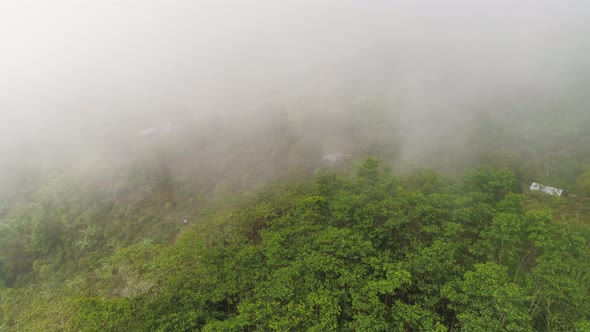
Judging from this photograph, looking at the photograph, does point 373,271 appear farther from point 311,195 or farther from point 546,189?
point 546,189

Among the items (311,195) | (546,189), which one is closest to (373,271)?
(311,195)

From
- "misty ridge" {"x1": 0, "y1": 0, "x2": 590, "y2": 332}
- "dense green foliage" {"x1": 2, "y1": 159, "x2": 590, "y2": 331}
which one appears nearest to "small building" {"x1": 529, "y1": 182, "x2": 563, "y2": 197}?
"misty ridge" {"x1": 0, "y1": 0, "x2": 590, "y2": 332}

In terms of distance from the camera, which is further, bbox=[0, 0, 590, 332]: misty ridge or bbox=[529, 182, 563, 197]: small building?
bbox=[529, 182, 563, 197]: small building

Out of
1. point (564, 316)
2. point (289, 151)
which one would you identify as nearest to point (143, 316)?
point (564, 316)

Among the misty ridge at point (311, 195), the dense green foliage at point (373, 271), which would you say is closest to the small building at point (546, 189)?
the misty ridge at point (311, 195)

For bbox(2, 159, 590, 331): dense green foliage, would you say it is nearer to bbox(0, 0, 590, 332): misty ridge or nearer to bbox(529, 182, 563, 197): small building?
bbox(0, 0, 590, 332): misty ridge

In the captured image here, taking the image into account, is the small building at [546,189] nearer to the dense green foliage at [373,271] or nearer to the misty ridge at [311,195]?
the misty ridge at [311,195]

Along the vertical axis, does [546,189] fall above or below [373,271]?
below
